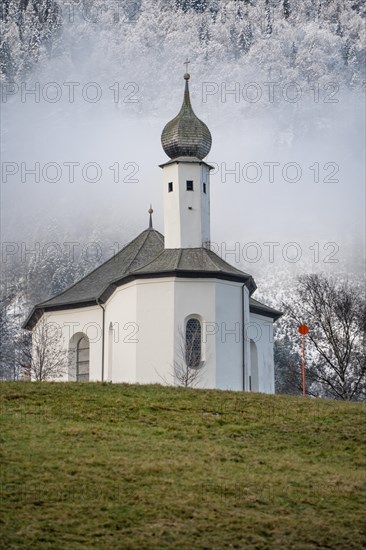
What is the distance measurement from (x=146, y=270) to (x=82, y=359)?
22.0 ft

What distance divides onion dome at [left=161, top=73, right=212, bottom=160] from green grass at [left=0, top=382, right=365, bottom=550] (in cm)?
1870

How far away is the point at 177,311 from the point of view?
42062 mm

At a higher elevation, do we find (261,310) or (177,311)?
(261,310)

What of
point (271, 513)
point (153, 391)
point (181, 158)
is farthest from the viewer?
point (181, 158)

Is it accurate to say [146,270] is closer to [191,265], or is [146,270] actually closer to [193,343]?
[191,265]

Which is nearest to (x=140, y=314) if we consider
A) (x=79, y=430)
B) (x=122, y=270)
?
(x=122, y=270)

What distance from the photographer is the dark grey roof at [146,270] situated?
42500 millimetres

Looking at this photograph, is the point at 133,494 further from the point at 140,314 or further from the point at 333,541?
the point at 140,314

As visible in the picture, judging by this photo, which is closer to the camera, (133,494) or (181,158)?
(133,494)

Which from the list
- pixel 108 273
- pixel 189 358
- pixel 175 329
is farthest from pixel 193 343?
pixel 108 273

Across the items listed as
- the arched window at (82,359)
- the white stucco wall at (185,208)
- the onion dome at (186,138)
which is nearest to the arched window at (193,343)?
the white stucco wall at (185,208)

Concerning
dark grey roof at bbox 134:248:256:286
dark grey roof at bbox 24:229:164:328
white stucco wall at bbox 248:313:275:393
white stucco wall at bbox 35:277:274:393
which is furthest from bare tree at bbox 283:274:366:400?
white stucco wall at bbox 35:277:274:393

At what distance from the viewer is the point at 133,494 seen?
63.7 feet

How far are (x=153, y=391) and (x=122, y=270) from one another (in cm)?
1877
